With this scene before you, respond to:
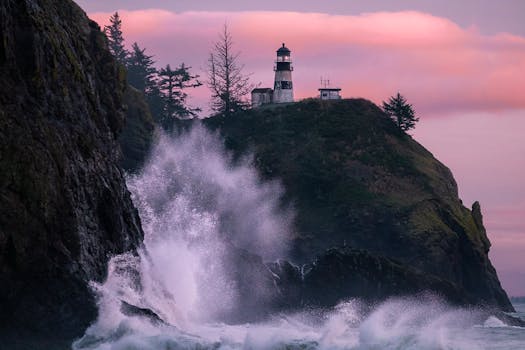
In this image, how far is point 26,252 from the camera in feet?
163

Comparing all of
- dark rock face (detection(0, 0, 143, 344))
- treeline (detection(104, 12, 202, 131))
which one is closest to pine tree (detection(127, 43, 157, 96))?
treeline (detection(104, 12, 202, 131))

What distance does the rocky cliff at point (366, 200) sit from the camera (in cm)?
9556

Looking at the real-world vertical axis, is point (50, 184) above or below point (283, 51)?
below

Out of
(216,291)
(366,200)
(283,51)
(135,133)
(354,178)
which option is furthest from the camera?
(283,51)

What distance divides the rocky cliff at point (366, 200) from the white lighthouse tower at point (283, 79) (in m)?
6.00

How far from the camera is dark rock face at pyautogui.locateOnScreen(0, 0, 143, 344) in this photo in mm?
49719

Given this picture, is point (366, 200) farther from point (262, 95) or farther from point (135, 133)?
point (262, 95)

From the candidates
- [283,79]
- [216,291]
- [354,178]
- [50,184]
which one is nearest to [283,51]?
[283,79]

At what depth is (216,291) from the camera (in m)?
80.6

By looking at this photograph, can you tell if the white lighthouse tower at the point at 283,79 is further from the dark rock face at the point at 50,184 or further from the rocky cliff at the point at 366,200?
the dark rock face at the point at 50,184

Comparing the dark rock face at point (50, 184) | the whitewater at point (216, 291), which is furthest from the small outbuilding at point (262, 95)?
the dark rock face at point (50, 184)

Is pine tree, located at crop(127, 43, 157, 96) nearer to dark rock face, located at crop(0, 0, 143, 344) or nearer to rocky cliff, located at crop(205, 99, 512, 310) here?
rocky cliff, located at crop(205, 99, 512, 310)

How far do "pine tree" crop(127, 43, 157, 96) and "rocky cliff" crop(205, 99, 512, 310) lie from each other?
1366 centimetres

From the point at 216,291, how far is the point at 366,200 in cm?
3561
